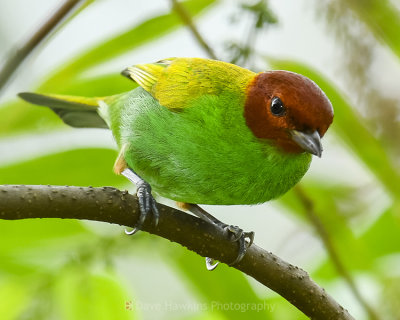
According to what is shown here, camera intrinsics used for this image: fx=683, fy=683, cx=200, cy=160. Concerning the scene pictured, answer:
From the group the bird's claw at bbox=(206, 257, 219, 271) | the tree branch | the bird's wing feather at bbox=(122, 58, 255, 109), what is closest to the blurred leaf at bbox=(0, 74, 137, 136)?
the bird's wing feather at bbox=(122, 58, 255, 109)

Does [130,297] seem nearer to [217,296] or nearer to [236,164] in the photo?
[217,296]

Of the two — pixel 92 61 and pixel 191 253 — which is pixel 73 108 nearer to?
pixel 92 61

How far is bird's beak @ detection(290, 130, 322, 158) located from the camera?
2.59 metres

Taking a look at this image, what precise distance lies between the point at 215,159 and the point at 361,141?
619 mm

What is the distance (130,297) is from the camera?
252cm

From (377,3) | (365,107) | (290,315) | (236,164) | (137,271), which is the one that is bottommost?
(137,271)

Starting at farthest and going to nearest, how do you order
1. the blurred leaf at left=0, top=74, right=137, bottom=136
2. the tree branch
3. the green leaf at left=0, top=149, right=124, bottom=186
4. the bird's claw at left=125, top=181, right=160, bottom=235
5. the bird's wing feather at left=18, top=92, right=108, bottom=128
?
the bird's wing feather at left=18, top=92, right=108, bottom=128 < the blurred leaf at left=0, top=74, right=137, bottom=136 < the green leaf at left=0, top=149, right=124, bottom=186 < the tree branch < the bird's claw at left=125, top=181, right=160, bottom=235

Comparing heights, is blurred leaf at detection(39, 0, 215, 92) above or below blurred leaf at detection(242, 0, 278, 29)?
below

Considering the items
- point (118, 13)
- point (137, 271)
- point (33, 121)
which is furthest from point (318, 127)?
point (118, 13)

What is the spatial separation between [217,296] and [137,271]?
3.26m

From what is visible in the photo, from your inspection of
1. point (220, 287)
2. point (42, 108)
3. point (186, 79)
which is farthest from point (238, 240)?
point (42, 108)

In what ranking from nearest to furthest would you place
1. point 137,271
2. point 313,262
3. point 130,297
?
point 130,297 → point 313,262 → point 137,271

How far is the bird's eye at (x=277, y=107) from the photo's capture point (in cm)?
273

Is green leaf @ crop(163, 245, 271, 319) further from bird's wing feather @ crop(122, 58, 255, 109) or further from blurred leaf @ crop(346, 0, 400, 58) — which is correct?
blurred leaf @ crop(346, 0, 400, 58)
